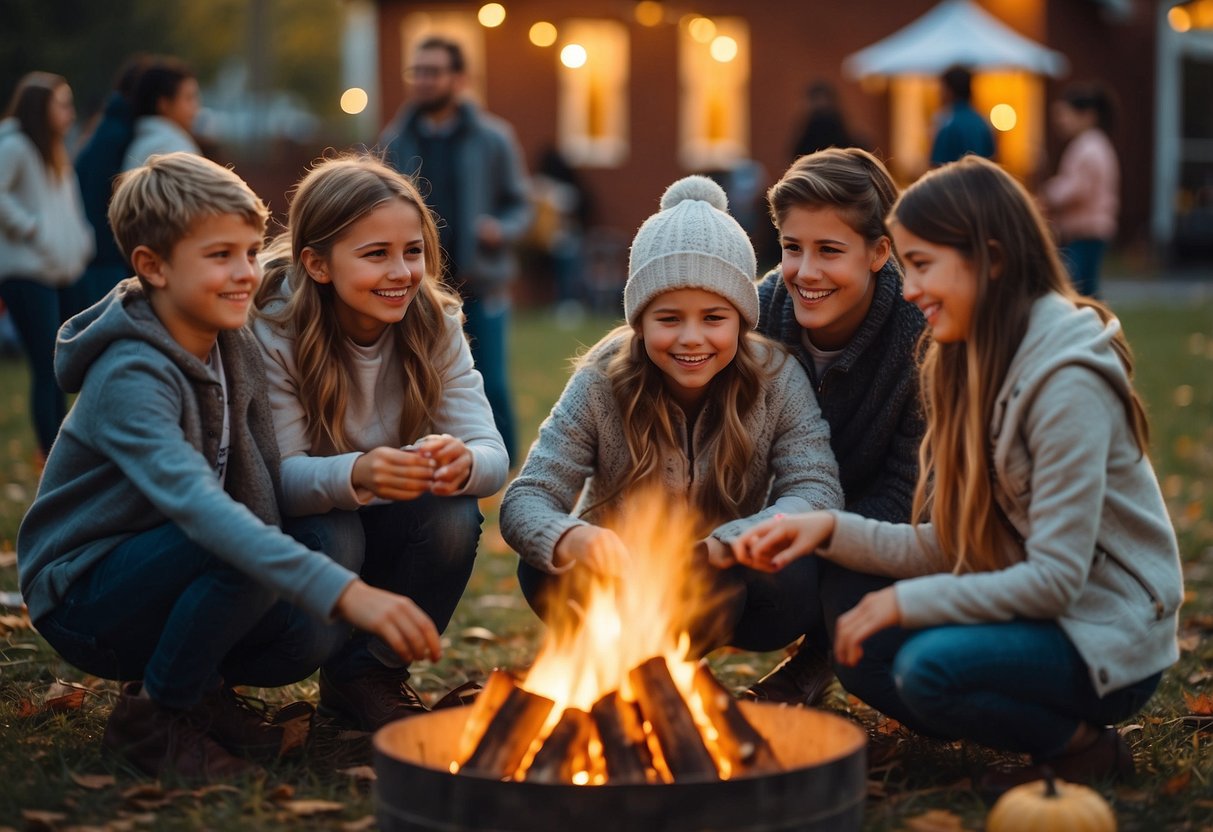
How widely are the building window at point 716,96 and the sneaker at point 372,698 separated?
2139cm

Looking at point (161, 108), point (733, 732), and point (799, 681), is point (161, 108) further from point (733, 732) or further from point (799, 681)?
point (733, 732)

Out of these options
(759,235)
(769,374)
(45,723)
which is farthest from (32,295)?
(759,235)

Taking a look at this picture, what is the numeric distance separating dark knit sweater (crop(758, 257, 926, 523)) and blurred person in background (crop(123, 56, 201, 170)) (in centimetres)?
467

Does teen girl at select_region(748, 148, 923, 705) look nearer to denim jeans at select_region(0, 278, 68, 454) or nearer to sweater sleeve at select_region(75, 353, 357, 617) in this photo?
sweater sleeve at select_region(75, 353, 357, 617)

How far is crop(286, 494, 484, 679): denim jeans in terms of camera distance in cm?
407

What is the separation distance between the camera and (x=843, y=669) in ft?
12.1

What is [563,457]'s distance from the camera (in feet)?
13.2

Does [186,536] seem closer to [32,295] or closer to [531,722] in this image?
[531,722]

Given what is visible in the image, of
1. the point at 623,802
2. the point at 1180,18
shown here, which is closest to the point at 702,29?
the point at 1180,18

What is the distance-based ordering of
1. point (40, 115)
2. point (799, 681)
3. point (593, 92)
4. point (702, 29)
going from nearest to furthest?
point (799, 681)
point (40, 115)
point (702, 29)
point (593, 92)

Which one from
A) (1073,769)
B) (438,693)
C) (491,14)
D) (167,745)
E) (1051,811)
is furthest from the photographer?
(491,14)

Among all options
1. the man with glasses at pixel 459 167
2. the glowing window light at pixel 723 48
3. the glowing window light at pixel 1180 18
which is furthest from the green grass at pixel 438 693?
the glowing window light at pixel 1180 18

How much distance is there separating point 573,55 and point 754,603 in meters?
21.9

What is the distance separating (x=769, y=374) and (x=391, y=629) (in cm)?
137
